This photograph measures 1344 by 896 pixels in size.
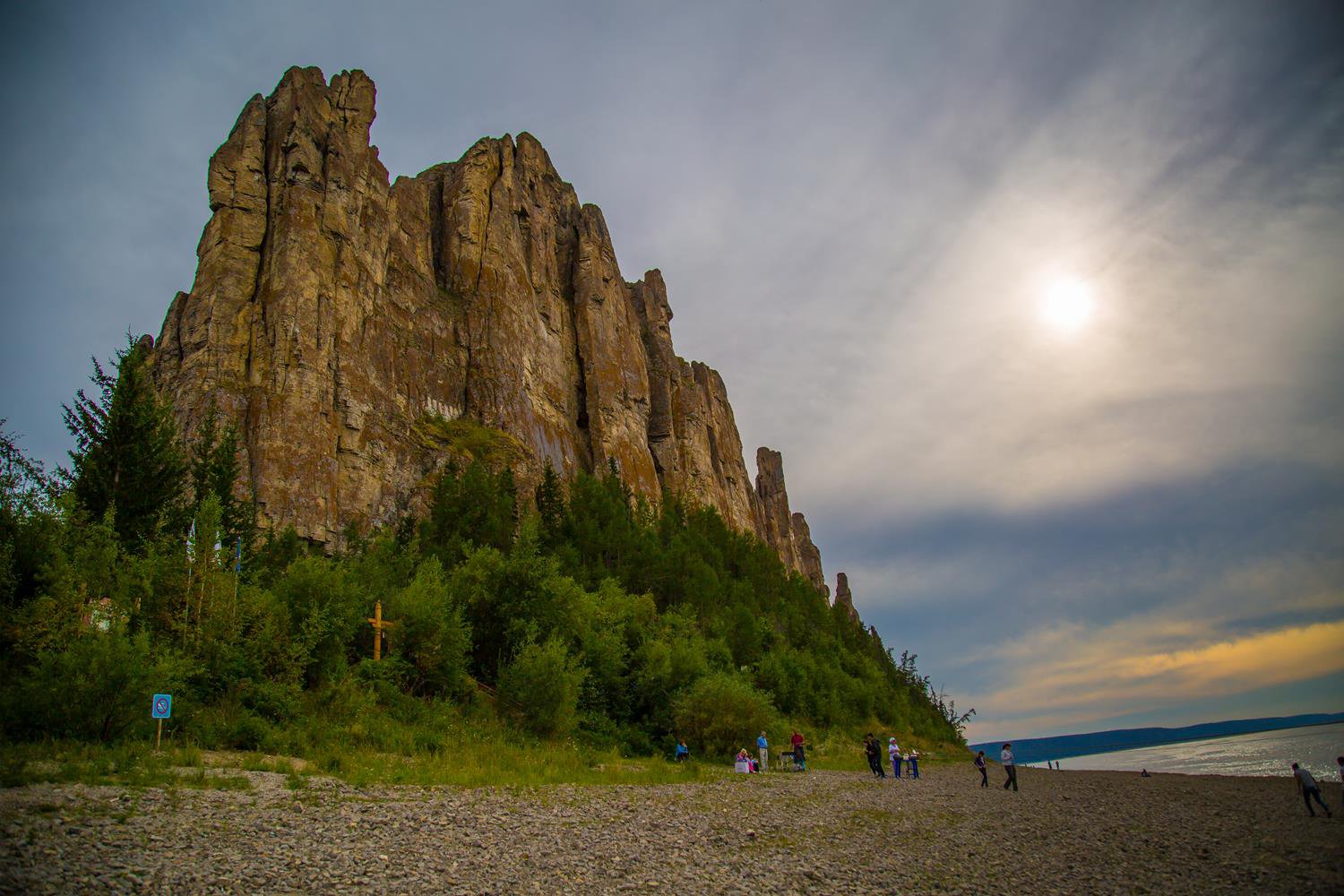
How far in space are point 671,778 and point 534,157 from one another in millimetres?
112034

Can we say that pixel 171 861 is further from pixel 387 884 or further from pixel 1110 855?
pixel 1110 855

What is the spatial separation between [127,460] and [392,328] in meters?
49.5

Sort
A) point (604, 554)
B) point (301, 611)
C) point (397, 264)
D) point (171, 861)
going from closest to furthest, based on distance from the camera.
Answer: point (171, 861) < point (301, 611) < point (604, 554) < point (397, 264)

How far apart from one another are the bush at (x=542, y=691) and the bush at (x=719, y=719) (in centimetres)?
660

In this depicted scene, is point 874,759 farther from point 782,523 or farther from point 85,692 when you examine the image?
point 782,523

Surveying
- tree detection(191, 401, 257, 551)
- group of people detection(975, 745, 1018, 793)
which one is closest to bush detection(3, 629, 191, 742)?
tree detection(191, 401, 257, 551)

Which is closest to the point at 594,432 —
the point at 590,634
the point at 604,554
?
the point at 604,554

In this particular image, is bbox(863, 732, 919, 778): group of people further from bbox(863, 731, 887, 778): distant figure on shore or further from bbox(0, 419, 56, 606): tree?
bbox(0, 419, 56, 606): tree

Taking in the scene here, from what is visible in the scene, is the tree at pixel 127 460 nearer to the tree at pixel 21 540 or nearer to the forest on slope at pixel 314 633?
the forest on slope at pixel 314 633

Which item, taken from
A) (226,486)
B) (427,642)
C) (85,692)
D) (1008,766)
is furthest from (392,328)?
(1008,766)

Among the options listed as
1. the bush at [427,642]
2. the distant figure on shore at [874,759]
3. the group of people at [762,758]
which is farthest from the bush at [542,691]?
the distant figure on shore at [874,759]

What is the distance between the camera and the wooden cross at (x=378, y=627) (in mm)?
24469

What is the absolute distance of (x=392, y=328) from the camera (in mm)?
78062

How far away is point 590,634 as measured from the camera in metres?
31.9
